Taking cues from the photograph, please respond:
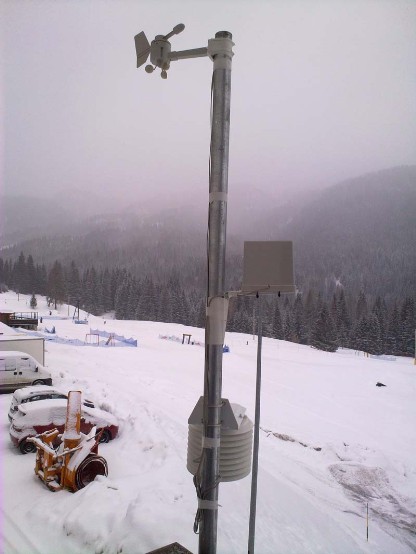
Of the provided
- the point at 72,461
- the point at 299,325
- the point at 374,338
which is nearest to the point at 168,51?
the point at 72,461

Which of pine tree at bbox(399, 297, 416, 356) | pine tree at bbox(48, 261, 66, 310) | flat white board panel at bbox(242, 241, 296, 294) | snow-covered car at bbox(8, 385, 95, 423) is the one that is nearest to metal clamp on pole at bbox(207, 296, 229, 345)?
flat white board panel at bbox(242, 241, 296, 294)

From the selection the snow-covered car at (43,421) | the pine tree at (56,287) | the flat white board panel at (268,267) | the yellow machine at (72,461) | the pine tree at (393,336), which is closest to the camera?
the flat white board panel at (268,267)

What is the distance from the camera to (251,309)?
83750 mm

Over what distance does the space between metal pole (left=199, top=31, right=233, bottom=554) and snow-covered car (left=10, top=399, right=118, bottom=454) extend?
9012mm

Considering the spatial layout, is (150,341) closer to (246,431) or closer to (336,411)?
(336,411)

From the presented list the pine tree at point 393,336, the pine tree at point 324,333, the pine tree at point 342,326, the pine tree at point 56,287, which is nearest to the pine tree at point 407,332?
the pine tree at point 393,336

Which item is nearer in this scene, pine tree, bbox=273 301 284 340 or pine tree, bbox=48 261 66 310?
pine tree, bbox=273 301 284 340

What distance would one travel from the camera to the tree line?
73.8 meters

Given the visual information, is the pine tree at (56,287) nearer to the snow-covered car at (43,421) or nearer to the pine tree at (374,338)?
the pine tree at (374,338)

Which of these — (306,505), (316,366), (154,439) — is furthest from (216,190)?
(316,366)

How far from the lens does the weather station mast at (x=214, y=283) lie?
4.14 meters

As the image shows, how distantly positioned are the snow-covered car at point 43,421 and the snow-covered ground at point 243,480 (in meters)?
0.43

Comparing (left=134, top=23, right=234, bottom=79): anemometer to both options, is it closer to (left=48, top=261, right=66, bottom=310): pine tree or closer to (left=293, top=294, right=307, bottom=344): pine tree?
(left=293, top=294, right=307, bottom=344): pine tree

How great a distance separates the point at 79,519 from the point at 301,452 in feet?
31.2
